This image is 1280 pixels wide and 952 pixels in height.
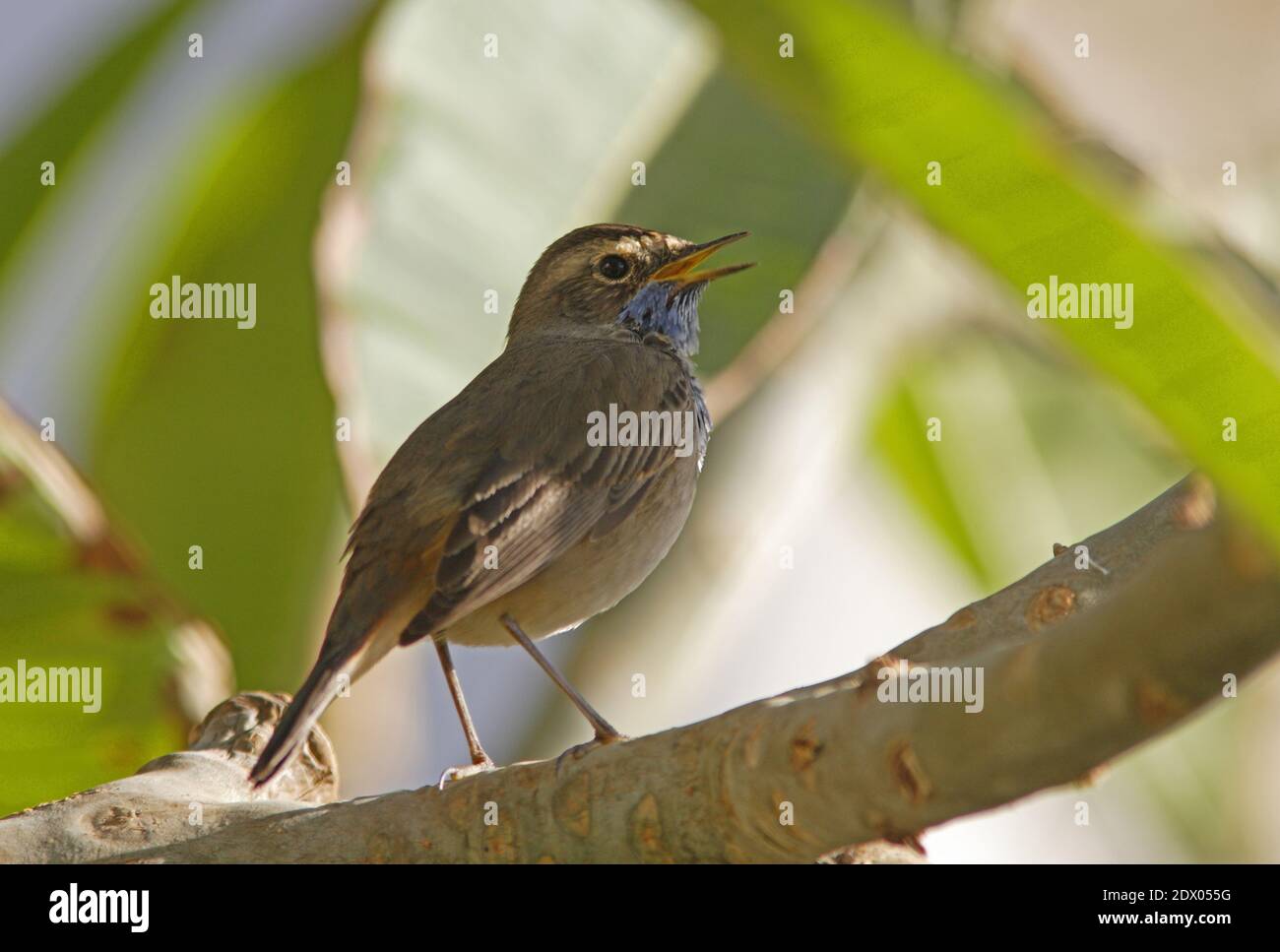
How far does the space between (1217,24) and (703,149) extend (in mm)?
4332

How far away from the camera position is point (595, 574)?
5.77 m

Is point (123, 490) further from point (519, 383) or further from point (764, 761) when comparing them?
point (764, 761)

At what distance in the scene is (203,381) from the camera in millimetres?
6074

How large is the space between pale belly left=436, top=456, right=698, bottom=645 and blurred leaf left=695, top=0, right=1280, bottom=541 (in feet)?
10.4

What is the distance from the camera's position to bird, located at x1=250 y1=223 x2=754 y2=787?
5.17 meters

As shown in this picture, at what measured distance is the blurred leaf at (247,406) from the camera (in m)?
5.78

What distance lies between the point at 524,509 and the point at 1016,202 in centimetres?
319

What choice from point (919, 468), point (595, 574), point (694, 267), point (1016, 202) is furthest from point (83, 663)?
point (1016, 202)

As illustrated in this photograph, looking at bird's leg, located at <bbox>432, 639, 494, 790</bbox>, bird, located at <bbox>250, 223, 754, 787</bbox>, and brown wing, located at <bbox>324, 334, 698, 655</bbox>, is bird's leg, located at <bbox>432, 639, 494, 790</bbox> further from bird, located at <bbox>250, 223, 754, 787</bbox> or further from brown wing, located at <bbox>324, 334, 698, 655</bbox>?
brown wing, located at <bbox>324, 334, 698, 655</bbox>

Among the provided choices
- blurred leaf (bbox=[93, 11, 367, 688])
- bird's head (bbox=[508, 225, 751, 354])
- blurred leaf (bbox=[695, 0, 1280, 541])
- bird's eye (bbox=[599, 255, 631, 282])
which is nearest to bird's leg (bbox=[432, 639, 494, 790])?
blurred leaf (bbox=[93, 11, 367, 688])

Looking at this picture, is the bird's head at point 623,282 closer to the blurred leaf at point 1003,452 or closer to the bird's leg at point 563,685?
the blurred leaf at point 1003,452

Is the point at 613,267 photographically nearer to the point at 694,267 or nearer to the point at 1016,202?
the point at 694,267
